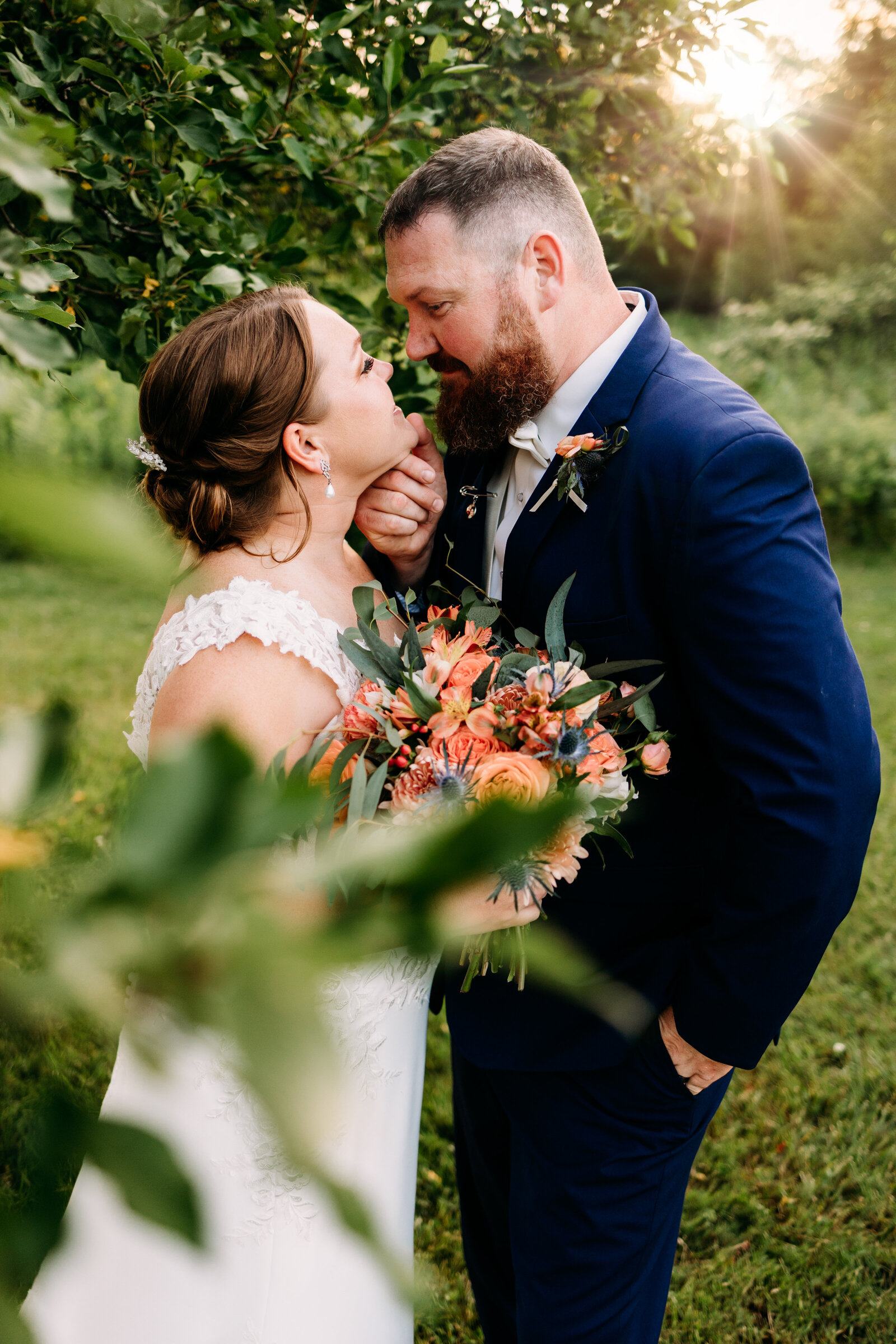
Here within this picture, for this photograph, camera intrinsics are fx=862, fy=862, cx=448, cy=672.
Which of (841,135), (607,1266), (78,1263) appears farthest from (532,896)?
(841,135)

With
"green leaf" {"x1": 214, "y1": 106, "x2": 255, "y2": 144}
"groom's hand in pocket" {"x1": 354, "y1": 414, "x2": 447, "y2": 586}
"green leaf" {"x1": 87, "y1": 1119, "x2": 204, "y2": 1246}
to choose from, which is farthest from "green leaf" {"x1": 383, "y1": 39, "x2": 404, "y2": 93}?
"green leaf" {"x1": 87, "y1": 1119, "x2": 204, "y2": 1246}

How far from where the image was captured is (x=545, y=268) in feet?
6.78

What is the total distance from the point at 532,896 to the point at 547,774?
0.29 metres

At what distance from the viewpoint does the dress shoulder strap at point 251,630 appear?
1893 mm

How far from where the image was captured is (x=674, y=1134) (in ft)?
6.48

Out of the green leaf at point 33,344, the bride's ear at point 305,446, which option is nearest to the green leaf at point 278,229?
the bride's ear at point 305,446

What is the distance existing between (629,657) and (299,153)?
150 cm

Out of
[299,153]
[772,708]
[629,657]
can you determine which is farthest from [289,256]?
[772,708]

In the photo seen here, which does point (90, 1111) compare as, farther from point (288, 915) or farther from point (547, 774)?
point (547, 774)

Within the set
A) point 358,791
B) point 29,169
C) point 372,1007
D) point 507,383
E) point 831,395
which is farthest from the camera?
point 831,395

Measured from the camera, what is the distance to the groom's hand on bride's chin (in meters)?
1.86

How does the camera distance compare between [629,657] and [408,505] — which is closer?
[629,657]

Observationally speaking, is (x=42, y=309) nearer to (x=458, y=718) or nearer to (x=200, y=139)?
(x=458, y=718)

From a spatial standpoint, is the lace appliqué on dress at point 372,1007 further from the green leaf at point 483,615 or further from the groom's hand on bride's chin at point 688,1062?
the green leaf at point 483,615
